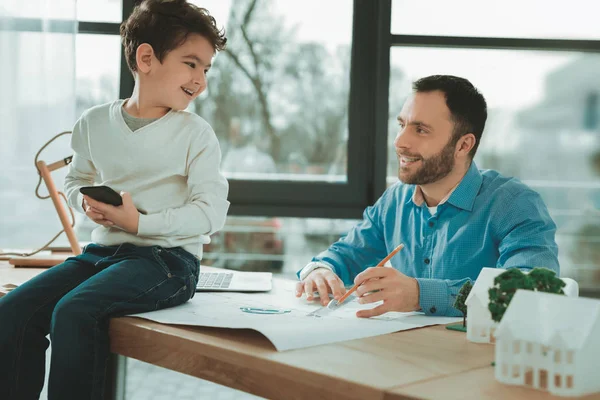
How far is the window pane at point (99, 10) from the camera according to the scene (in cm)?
274

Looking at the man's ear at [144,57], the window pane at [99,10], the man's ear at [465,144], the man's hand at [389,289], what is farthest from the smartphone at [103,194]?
the window pane at [99,10]

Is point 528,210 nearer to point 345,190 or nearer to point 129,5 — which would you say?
point 345,190

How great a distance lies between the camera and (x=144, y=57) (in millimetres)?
1447

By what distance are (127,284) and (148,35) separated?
1.85 ft

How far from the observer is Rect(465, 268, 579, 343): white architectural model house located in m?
0.97

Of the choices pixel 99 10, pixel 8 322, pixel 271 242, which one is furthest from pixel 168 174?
pixel 99 10

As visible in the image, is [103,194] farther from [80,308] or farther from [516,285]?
[516,285]

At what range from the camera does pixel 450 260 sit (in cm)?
160

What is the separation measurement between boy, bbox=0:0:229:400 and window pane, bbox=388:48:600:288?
1.41 metres

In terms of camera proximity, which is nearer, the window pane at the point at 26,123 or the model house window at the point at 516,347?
the model house window at the point at 516,347

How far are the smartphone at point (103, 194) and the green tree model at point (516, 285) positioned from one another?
0.70 m

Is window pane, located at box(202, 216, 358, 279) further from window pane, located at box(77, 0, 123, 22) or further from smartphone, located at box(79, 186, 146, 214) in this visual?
smartphone, located at box(79, 186, 146, 214)

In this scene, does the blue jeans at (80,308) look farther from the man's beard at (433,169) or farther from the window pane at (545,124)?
the window pane at (545,124)

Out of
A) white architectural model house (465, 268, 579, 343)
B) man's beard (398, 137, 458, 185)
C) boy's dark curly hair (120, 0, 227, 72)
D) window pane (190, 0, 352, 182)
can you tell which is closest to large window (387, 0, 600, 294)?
window pane (190, 0, 352, 182)
